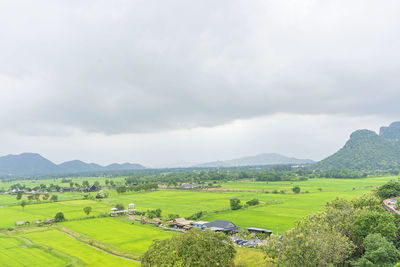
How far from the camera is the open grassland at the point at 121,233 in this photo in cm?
3725

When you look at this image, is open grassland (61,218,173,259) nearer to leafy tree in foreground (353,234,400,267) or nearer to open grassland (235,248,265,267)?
open grassland (235,248,265,267)

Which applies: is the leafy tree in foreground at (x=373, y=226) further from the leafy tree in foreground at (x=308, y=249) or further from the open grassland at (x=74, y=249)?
the open grassland at (x=74, y=249)

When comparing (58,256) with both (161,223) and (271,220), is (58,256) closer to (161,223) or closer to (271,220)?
(161,223)

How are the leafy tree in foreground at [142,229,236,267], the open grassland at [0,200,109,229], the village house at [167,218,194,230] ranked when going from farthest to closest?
the open grassland at [0,200,109,229], the village house at [167,218,194,230], the leafy tree in foreground at [142,229,236,267]

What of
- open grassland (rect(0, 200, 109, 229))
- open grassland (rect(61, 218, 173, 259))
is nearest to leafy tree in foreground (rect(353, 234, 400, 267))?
open grassland (rect(61, 218, 173, 259))

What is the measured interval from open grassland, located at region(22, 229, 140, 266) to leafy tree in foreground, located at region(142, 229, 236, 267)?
29.6ft

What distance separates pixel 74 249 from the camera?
36531 mm

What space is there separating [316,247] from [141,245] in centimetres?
2378

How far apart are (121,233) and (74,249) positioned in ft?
29.7

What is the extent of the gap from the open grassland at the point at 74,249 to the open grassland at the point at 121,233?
2.21m

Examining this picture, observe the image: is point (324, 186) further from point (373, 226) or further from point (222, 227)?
point (373, 226)

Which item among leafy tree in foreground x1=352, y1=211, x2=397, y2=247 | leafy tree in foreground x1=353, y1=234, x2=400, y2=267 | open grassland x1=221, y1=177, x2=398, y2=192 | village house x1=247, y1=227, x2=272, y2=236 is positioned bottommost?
open grassland x1=221, y1=177, x2=398, y2=192

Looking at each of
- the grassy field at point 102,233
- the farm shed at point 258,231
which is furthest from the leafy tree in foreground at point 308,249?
the farm shed at point 258,231

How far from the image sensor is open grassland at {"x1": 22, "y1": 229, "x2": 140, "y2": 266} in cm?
3161
